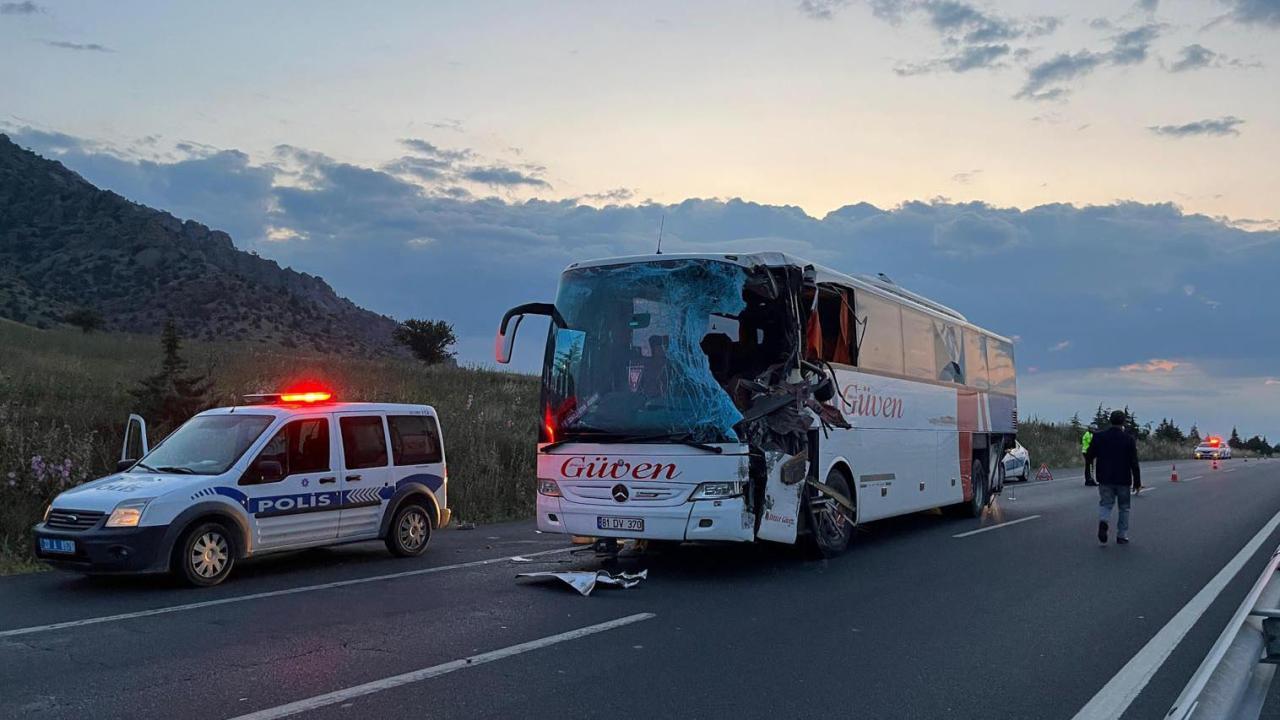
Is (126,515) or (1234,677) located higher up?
(126,515)

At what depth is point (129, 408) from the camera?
17625 mm

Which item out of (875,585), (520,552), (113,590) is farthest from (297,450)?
(875,585)

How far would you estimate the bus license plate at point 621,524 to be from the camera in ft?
33.8

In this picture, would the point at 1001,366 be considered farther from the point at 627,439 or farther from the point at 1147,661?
the point at 1147,661

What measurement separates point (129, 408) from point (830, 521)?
41.6 feet

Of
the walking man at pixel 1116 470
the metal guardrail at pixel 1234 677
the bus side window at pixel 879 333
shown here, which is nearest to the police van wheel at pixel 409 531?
the bus side window at pixel 879 333

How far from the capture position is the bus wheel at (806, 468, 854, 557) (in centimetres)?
1151

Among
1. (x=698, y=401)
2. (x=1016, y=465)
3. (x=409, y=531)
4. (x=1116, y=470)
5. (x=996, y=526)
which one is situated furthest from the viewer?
(x=1016, y=465)

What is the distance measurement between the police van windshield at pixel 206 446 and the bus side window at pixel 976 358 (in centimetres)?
1201

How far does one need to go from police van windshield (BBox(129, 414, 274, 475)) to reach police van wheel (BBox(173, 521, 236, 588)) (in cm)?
65

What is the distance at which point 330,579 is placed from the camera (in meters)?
10.5

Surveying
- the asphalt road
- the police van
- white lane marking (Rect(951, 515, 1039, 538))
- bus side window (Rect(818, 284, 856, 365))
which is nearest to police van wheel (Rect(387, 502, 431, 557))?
the police van

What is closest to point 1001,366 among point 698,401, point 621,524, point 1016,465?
point 1016,465

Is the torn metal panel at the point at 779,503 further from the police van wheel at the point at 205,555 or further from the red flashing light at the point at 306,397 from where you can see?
the police van wheel at the point at 205,555
